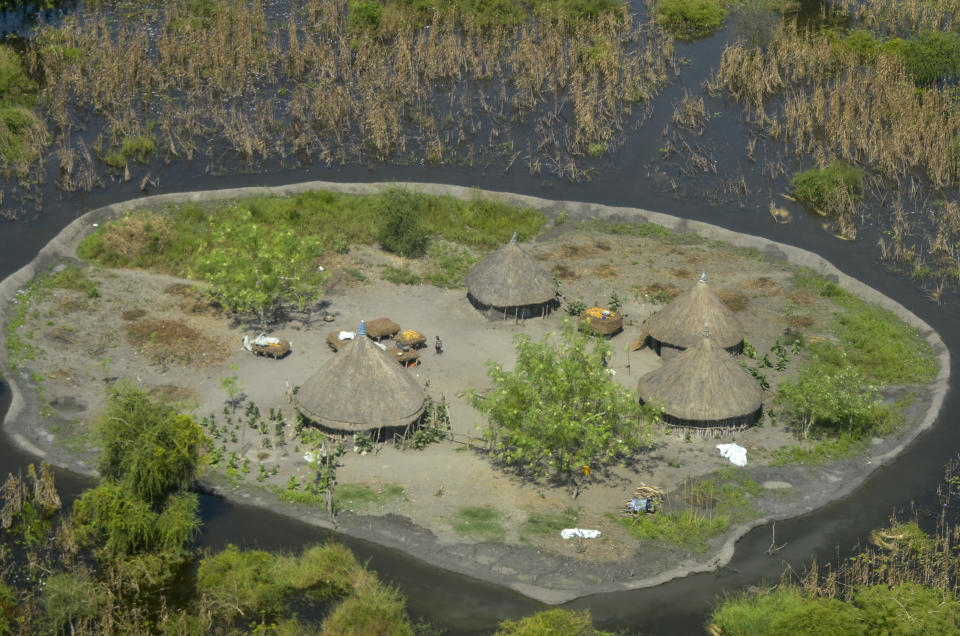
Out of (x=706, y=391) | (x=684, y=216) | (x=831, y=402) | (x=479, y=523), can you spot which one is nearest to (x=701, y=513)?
(x=706, y=391)

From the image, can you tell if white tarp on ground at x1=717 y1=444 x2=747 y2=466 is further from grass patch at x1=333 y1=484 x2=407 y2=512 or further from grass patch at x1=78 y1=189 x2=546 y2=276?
grass patch at x1=78 y1=189 x2=546 y2=276

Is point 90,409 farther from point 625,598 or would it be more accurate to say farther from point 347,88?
point 347,88

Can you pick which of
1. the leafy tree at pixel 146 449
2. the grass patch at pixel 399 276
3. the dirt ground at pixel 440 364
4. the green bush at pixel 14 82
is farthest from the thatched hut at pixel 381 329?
the green bush at pixel 14 82

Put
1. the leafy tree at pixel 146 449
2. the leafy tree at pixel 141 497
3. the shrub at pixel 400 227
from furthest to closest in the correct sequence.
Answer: the shrub at pixel 400 227 → the leafy tree at pixel 146 449 → the leafy tree at pixel 141 497

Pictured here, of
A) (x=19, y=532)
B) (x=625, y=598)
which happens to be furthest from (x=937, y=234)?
(x=19, y=532)

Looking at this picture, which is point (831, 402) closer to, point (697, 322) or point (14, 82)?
point (697, 322)

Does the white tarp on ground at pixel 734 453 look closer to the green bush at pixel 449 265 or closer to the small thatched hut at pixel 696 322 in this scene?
the small thatched hut at pixel 696 322
